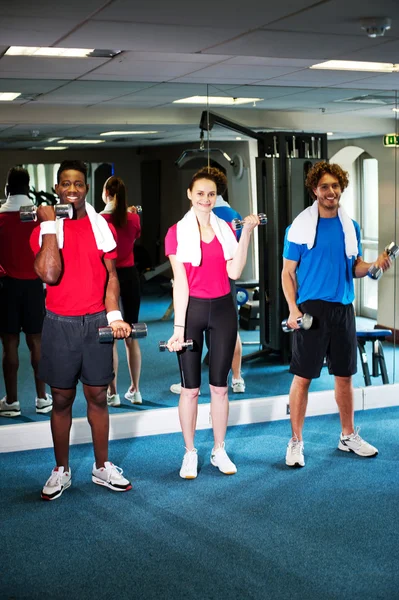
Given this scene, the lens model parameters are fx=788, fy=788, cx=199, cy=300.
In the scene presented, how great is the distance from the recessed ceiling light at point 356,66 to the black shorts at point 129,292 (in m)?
1.43

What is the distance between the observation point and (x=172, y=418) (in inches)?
176

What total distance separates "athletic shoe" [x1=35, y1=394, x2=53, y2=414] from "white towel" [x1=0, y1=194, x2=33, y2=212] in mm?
1044

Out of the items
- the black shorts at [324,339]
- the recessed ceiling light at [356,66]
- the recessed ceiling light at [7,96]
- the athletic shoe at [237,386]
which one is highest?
the recessed ceiling light at [356,66]

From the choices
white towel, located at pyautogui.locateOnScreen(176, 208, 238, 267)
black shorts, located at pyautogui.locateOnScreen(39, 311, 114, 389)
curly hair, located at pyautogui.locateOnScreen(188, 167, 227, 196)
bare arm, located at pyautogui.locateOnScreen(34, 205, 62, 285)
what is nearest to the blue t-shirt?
white towel, located at pyautogui.locateOnScreen(176, 208, 238, 267)

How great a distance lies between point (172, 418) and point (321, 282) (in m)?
1.24

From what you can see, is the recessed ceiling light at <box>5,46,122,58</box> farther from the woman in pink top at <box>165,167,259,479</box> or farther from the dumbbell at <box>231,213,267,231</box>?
the dumbbell at <box>231,213,267,231</box>

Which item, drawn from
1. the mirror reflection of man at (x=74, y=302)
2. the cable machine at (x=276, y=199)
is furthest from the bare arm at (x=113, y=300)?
the cable machine at (x=276, y=199)

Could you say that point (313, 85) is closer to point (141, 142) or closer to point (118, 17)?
point (141, 142)

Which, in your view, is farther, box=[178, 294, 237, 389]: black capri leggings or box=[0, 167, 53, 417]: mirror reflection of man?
box=[0, 167, 53, 417]: mirror reflection of man

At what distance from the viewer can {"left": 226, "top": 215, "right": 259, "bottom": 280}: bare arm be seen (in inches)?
144

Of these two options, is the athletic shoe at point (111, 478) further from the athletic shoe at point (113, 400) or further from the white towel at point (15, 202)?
the white towel at point (15, 202)

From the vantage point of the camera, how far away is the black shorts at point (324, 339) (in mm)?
3857

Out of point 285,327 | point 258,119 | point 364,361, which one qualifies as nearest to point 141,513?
point 285,327

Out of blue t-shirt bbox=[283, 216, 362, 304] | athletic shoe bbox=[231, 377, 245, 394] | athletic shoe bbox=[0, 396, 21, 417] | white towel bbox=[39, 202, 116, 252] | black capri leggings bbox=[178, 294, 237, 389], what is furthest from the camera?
athletic shoe bbox=[231, 377, 245, 394]
